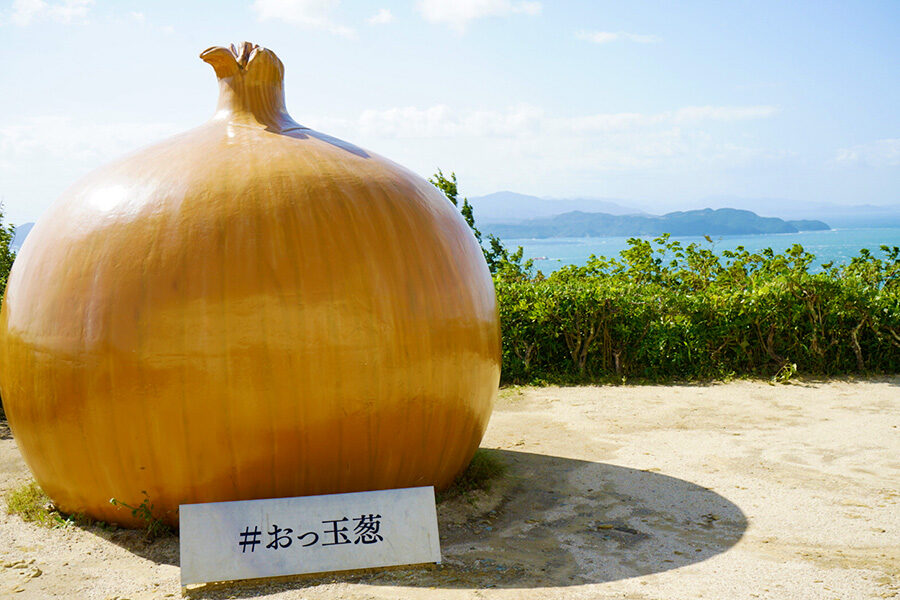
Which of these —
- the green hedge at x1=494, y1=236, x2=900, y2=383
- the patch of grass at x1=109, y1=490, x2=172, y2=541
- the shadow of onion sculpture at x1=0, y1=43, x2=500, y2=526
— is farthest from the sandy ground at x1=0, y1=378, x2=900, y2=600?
the green hedge at x1=494, y1=236, x2=900, y2=383

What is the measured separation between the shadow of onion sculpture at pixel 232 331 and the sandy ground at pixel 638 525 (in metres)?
0.49

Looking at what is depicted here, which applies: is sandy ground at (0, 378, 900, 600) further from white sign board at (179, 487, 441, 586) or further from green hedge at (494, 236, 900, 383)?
green hedge at (494, 236, 900, 383)

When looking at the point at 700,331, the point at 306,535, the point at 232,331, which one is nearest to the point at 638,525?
the point at 306,535

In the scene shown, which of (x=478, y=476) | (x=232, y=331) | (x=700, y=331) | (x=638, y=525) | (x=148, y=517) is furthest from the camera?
(x=700, y=331)

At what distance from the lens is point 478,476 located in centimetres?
609

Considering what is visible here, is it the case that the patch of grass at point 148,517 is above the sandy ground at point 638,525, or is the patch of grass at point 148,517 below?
above

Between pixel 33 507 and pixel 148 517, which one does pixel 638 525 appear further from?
pixel 33 507

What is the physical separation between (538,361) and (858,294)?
13.6 feet

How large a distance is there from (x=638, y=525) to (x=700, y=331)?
5591 mm

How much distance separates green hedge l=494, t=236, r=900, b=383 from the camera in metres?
10.3

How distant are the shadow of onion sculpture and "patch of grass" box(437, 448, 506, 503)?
67 cm

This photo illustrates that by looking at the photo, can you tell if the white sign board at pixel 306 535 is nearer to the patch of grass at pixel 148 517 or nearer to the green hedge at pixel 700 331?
the patch of grass at pixel 148 517

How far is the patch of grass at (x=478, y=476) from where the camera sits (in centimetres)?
569

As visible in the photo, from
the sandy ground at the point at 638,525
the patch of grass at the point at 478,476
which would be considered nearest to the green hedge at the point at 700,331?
the sandy ground at the point at 638,525
